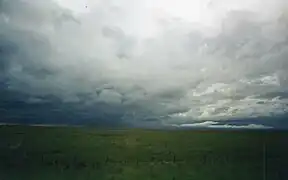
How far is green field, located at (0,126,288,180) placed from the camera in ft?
9.54

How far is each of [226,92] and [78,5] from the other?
117cm

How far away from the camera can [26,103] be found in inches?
116

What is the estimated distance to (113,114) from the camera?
303 cm

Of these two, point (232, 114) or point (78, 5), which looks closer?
point (78, 5)

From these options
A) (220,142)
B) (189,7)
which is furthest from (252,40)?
(220,142)

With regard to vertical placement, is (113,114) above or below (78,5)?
below

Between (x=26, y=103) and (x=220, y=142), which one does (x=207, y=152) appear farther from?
(x=26, y=103)

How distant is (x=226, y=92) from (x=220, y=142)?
0.35 m

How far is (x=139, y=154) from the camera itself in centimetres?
303

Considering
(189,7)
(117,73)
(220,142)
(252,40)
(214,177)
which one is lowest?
(214,177)

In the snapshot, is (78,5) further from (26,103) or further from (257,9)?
(257,9)

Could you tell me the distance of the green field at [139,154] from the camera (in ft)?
9.54

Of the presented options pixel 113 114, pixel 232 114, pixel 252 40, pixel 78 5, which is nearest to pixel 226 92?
pixel 232 114

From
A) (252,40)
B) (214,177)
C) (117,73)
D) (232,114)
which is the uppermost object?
(252,40)
